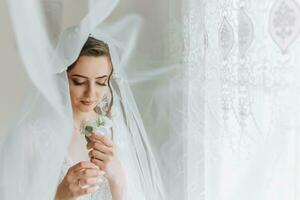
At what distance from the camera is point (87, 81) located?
2.93 ft

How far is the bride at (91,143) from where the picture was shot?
34.3 inches

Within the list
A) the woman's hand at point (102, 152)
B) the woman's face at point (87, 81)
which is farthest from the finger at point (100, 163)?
the woman's face at point (87, 81)

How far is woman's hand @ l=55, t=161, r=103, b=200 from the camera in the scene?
0.87 meters

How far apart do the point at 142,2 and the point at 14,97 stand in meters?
0.32

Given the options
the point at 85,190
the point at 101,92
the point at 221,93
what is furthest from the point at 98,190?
the point at 221,93

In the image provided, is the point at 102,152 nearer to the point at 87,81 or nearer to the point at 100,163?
the point at 100,163

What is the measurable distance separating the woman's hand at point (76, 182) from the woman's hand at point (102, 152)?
0.08 feet

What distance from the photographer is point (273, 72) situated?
2.36 feet

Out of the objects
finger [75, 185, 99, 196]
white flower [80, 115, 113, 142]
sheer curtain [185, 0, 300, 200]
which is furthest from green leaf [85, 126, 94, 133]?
sheer curtain [185, 0, 300, 200]

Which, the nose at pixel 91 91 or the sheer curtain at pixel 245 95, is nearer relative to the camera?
the sheer curtain at pixel 245 95

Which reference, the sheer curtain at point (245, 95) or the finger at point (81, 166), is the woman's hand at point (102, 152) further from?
the sheer curtain at point (245, 95)

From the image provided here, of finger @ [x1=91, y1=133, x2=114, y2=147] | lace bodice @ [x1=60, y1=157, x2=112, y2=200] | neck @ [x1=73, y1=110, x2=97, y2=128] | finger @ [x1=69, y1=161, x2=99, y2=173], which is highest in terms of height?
neck @ [x1=73, y1=110, x2=97, y2=128]

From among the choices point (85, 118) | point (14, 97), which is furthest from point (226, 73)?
point (14, 97)

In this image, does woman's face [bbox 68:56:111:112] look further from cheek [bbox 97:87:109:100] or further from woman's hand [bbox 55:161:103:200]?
woman's hand [bbox 55:161:103:200]
